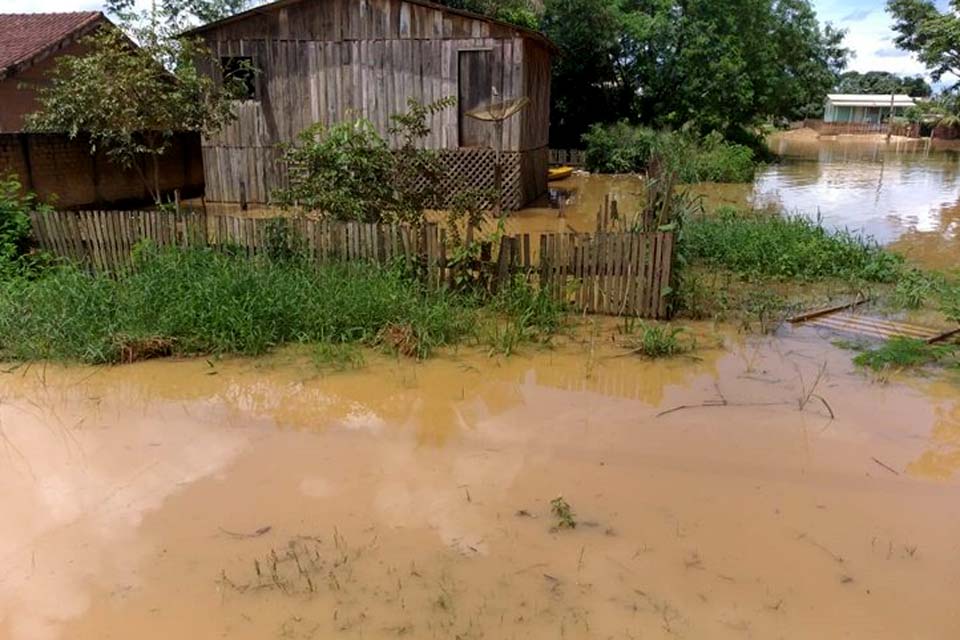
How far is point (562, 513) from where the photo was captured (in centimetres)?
412

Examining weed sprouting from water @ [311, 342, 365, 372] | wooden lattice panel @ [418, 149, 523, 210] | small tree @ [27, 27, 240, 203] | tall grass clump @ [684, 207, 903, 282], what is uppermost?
small tree @ [27, 27, 240, 203]

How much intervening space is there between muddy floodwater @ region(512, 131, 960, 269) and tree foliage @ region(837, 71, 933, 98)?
148 feet

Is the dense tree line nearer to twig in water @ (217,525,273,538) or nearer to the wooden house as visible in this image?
the wooden house

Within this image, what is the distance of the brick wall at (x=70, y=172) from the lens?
1232 centimetres

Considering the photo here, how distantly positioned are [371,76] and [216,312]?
1031 cm

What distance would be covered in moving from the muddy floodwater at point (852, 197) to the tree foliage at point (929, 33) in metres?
4.75

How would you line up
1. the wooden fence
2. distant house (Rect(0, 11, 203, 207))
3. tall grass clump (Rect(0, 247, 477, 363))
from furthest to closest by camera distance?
distant house (Rect(0, 11, 203, 207)) → the wooden fence → tall grass clump (Rect(0, 247, 477, 363))

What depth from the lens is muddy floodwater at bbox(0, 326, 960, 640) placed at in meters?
3.34

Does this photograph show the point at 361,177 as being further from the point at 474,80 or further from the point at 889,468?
the point at 474,80

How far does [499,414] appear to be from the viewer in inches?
220

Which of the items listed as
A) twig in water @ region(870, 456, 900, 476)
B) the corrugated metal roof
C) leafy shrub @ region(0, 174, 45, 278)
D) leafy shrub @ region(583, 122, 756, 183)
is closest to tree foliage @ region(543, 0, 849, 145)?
leafy shrub @ region(583, 122, 756, 183)

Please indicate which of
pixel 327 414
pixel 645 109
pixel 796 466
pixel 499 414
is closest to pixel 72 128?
pixel 327 414

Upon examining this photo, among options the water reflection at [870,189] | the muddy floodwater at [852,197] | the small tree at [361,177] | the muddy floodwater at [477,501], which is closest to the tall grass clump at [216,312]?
the muddy floodwater at [477,501]

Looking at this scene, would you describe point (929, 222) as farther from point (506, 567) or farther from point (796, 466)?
point (506, 567)
